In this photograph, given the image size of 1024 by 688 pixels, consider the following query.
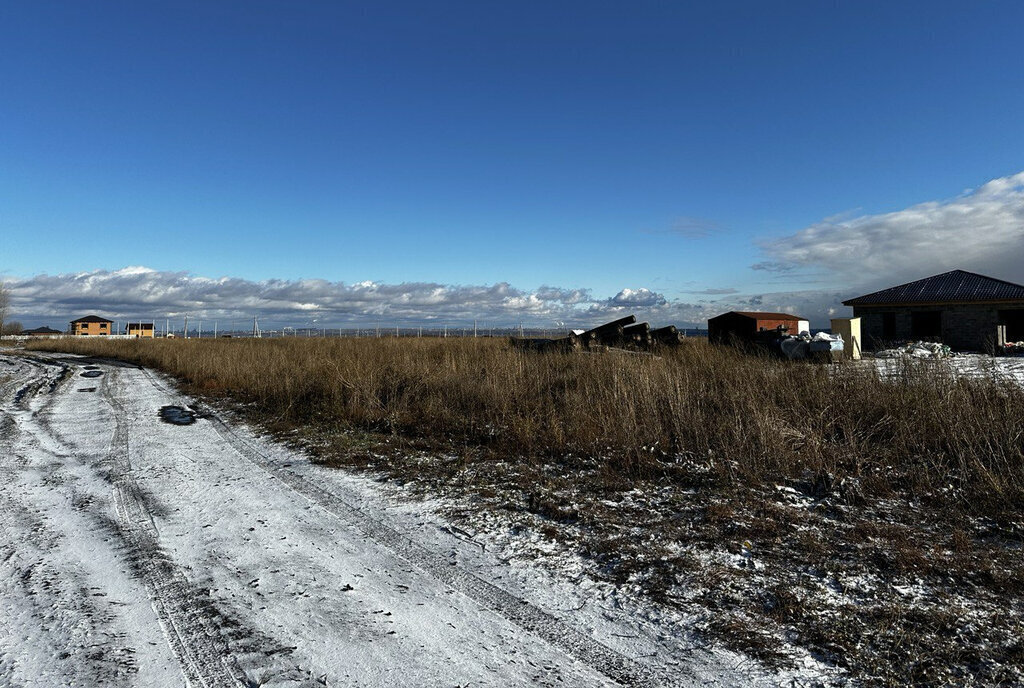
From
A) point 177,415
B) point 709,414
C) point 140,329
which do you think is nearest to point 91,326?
point 140,329

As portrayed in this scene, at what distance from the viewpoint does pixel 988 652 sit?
2629 mm

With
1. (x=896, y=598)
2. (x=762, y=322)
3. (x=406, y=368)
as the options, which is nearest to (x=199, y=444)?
(x=406, y=368)

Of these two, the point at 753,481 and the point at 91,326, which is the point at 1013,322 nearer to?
the point at 753,481

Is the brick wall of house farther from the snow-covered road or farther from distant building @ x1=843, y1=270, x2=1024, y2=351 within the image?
the snow-covered road

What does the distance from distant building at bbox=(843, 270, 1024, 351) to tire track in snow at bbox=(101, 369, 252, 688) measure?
26.4 metres

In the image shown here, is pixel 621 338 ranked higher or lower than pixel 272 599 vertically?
higher

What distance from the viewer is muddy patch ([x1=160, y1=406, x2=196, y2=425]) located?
31.4 ft

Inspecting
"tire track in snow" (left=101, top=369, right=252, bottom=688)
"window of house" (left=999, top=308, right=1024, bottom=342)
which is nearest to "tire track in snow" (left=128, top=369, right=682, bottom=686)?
"tire track in snow" (left=101, top=369, right=252, bottom=688)

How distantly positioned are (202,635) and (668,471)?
14.7 feet

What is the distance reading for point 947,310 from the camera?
2519 cm

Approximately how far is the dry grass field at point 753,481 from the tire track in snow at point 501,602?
0.56 metres

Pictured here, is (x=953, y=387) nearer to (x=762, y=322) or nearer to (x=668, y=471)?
(x=668, y=471)

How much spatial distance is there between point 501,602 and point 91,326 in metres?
131

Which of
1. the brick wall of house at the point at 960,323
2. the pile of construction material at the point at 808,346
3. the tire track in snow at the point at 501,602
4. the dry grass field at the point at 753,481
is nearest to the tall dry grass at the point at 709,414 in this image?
the dry grass field at the point at 753,481
